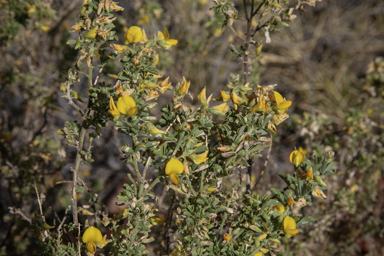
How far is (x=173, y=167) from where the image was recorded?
780 millimetres

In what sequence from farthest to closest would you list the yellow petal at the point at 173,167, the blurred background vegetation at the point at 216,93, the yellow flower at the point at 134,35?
the blurred background vegetation at the point at 216,93 < the yellow flower at the point at 134,35 < the yellow petal at the point at 173,167

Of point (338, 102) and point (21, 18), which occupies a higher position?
point (21, 18)

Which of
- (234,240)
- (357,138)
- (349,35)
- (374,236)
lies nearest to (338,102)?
(349,35)

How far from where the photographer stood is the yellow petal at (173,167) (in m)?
0.78

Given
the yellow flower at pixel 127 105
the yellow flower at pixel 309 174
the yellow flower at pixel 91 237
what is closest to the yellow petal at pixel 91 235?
the yellow flower at pixel 91 237

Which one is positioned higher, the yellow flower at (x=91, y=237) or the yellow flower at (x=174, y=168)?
the yellow flower at (x=174, y=168)

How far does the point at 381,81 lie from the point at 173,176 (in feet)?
5.00

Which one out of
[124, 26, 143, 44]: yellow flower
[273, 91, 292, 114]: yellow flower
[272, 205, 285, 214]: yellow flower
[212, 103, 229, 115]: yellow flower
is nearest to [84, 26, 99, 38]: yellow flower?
[124, 26, 143, 44]: yellow flower

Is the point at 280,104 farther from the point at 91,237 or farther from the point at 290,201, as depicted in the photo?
the point at 91,237

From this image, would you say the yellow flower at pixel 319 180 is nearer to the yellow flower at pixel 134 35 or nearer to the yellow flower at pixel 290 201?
the yellow flower at pixel 290 201

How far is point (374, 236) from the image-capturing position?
224 centimetres

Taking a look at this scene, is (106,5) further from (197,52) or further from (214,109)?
(197,52)

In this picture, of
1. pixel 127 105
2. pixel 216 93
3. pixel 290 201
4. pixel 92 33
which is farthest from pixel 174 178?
pixel 216 93

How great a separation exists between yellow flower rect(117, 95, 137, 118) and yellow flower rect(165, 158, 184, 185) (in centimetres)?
16
